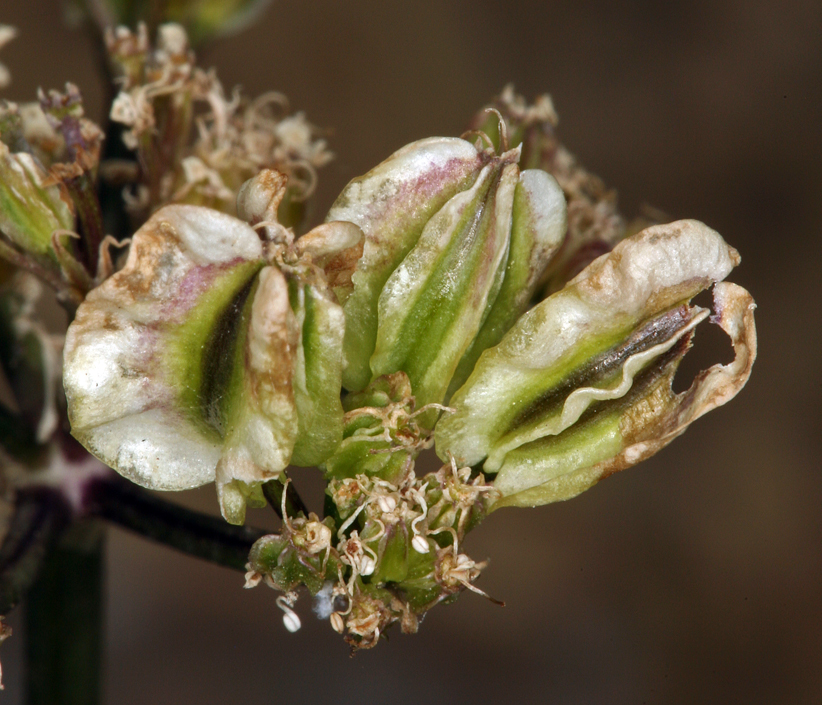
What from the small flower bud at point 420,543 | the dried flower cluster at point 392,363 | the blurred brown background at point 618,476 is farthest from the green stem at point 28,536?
the blurred brown background at point 618,476

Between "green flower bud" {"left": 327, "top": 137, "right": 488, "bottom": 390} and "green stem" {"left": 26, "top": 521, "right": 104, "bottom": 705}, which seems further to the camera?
"green stem" {"left": 26, "top": 521, "right": 104, "bottom": 705}

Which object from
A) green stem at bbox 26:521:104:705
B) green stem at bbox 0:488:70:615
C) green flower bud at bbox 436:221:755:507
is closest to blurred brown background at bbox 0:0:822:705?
green stem at bbox 26:521:104:705

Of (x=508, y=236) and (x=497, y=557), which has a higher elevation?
(x=508, y=236)

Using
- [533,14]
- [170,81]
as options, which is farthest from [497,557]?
[170,81]

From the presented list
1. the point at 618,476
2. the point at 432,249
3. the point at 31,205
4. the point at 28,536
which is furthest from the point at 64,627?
the point at 618,476

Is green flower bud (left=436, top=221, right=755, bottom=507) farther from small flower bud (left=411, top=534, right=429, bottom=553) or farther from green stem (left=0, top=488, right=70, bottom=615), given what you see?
green stem (left=0, top=488, right=70, bottom=615)

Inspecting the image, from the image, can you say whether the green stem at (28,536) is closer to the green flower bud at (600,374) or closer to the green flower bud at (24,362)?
the green flower bud at (24,362)

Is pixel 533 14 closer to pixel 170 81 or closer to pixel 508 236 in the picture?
pixel 170 81
